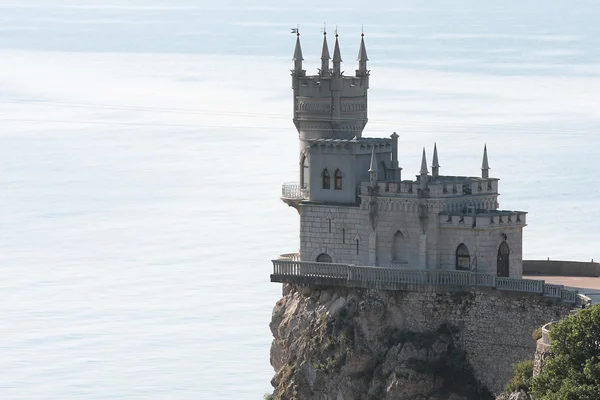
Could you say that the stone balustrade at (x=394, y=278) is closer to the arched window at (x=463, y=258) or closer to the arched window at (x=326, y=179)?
the arched window at (x=463, y=258)

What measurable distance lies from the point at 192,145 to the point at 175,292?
6493 centimetres

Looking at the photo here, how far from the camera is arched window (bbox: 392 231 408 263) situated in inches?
3479

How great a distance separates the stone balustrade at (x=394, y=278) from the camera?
8350 centimetres

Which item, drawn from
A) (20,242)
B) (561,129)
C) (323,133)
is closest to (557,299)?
(323,133)

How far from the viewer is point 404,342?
8650 cm

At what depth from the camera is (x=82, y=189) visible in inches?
6649

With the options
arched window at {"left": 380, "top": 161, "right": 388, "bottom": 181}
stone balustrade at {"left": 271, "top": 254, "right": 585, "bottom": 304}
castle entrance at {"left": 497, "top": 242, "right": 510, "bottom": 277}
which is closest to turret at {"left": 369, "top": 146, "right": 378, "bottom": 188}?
arched window at {"left": 380, "top": 161, "right": 388, "bottom": 181}

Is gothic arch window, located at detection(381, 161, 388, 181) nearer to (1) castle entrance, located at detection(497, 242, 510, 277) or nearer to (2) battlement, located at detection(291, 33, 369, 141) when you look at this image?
(2) battlement, located at detection(291, 33, 369, 141)

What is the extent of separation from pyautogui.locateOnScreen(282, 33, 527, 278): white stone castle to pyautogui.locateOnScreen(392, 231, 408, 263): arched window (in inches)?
1.5

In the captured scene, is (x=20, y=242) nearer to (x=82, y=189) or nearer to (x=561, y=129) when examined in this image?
(x=82, y=189)

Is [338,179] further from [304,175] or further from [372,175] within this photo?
[304,175]

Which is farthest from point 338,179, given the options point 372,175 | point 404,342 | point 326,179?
point 404,342

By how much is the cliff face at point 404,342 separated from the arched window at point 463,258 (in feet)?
4.02

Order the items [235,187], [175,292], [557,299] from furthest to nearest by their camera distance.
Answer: [235,187]
[175,292]
[557,299]
